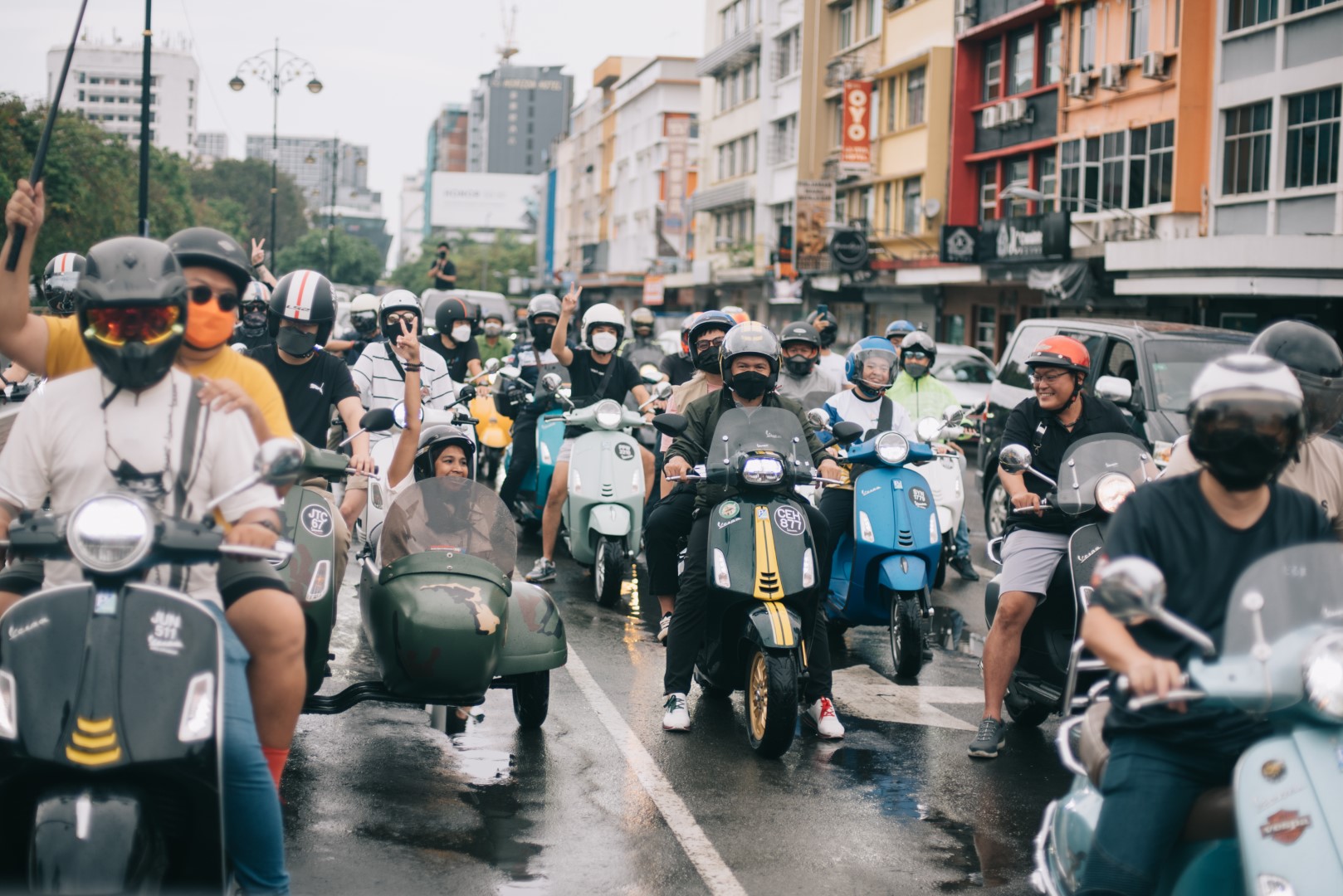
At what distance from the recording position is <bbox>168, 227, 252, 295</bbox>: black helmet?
15.0 feet

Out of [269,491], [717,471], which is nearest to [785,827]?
[717,471]

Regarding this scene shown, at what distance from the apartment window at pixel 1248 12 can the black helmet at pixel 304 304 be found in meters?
23.7

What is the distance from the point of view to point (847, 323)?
50781 millimetres

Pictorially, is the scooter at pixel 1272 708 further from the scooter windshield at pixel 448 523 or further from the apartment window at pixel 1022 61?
the apartment window at pixel 1022 61

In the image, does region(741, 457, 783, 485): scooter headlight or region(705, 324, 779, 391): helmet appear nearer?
region(741, 457, 783, 485): scooter headlight

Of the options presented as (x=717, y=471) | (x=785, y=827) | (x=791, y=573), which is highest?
(x=717, y=471)

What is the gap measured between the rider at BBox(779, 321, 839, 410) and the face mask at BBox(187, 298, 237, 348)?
609 cm

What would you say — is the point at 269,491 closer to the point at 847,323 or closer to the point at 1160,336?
the point at 1160,336

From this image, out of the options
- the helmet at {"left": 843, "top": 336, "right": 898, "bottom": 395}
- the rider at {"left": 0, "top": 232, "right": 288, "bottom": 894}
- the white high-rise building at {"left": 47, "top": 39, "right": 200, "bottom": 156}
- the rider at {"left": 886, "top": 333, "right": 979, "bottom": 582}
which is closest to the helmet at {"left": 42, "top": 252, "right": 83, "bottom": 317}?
the helmet at {"left": 843, "top": 336, "right": 898, "bottom": 395}

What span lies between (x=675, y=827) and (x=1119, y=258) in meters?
24.6

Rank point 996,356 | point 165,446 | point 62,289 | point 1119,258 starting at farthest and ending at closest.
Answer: point 996,356, point 1119,258, point 62,289, point 165,446

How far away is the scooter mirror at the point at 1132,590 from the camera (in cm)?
311

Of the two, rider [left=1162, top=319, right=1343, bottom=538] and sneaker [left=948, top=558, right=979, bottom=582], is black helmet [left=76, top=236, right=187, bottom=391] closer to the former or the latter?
rider [left=1162, top=319, right=1343, bottom=538]

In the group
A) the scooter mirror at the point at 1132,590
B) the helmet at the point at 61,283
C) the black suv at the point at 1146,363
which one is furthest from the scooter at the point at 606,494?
the scooter mirror at the point at 1132,590
